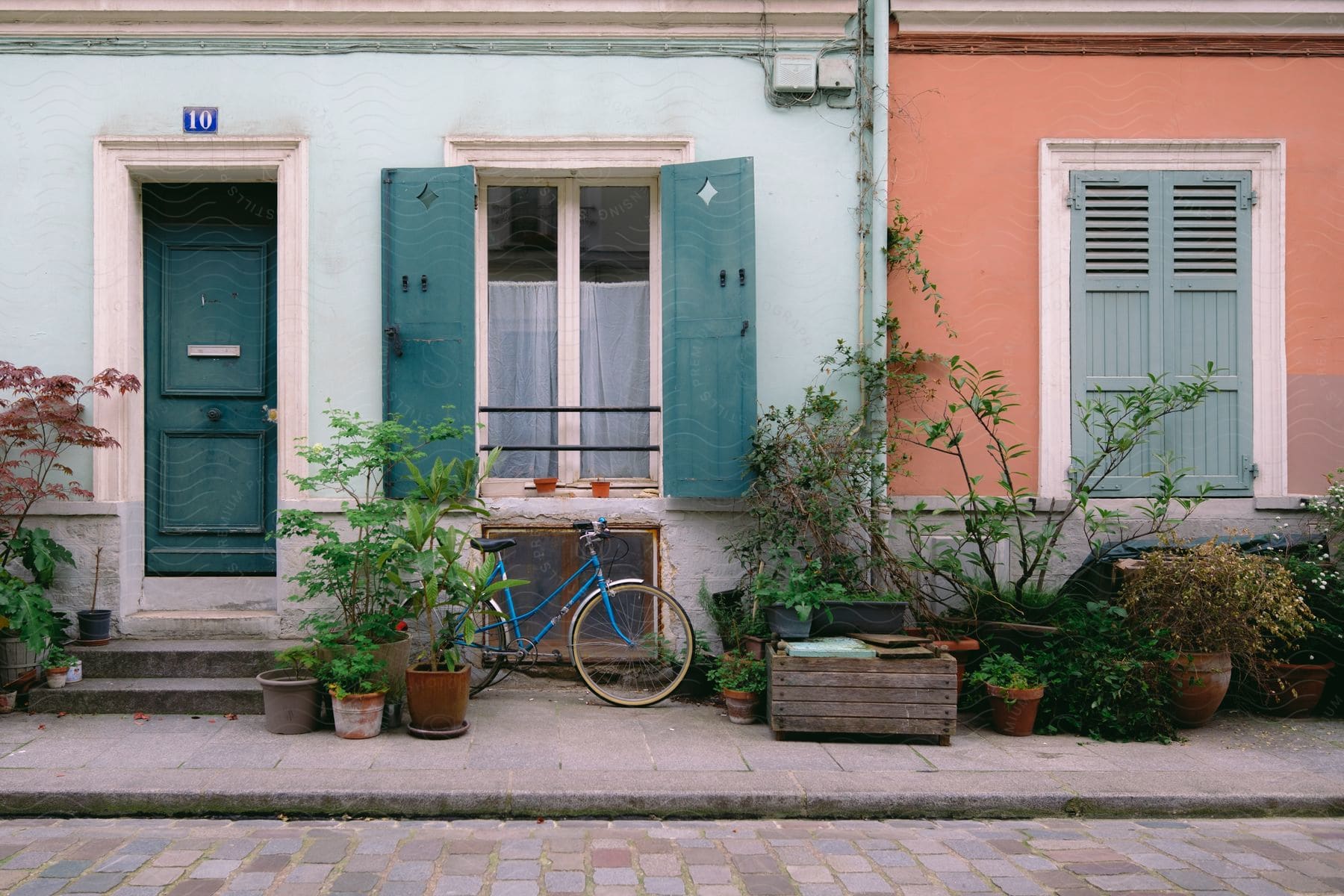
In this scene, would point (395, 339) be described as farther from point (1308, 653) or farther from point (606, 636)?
point (1308, 653)

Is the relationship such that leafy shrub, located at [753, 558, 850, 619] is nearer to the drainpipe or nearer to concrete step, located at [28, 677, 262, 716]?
the drainpipe

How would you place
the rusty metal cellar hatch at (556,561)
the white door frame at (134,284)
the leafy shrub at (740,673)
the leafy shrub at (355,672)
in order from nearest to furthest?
the leafy shrub at (355,672)
the leafy shrub at (740,673)
the white door frame at (134,284)
the rusty metal cellar hatch at (556,561)

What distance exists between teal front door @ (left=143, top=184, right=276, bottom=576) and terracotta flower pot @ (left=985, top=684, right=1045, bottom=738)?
472 centimetres

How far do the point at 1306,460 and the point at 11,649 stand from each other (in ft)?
27.1

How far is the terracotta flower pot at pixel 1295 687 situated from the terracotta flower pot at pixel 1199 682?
1.83 feet

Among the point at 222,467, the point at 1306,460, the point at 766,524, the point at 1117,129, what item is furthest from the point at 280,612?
the point at 1306,460

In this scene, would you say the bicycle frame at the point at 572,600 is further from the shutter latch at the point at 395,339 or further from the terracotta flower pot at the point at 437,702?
the shutter latch at the point at 395,339

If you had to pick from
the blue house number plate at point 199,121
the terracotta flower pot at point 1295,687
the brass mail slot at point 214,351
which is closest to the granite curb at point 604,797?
the terracotta flower pot at point 1295,687

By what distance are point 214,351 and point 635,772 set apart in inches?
162

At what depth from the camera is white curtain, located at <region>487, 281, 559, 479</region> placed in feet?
22.2

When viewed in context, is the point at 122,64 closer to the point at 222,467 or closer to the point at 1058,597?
the point at 222,467

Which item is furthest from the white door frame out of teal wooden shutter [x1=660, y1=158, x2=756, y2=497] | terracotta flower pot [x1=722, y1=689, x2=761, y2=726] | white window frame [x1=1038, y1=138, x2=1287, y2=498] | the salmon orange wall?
white window frame [x1=1038, y1=138, x2=1287, y2=498]

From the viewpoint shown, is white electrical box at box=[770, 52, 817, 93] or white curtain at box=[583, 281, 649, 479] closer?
white electrical box at box=[770, 52, 817, 93]

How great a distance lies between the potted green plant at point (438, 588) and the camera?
534 cm
